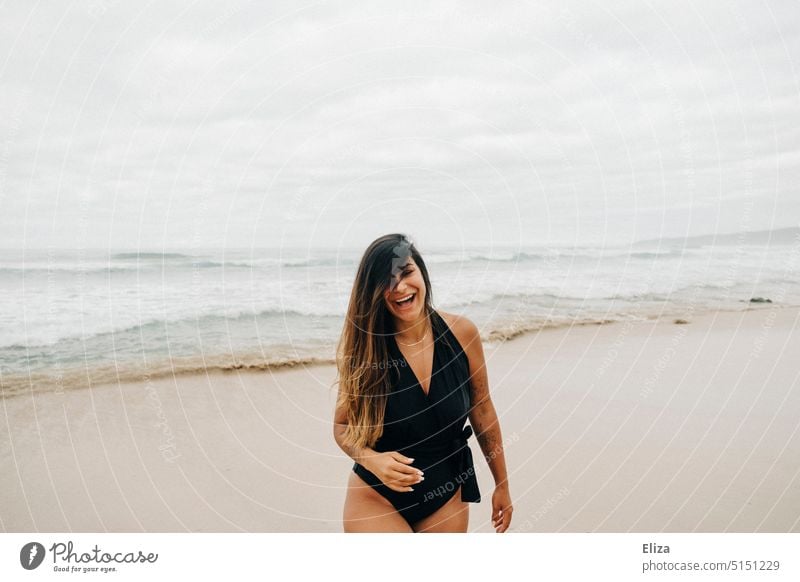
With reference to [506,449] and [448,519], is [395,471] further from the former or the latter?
[506,449]

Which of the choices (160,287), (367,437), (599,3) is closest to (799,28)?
(599,3)

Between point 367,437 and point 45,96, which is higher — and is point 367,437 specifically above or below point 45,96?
below

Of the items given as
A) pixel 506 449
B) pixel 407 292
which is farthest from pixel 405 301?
pixel 506 449

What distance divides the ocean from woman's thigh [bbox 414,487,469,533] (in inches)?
43.5

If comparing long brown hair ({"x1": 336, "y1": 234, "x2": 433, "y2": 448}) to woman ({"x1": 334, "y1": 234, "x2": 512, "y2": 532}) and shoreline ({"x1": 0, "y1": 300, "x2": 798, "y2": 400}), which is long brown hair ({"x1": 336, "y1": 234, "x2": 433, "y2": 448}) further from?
shoreline ({"x1": 0, "y1": 300, "x2": 798, "y2": 400})

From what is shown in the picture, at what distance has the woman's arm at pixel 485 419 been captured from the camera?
2178 mm

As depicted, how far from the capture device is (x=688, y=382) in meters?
3.36

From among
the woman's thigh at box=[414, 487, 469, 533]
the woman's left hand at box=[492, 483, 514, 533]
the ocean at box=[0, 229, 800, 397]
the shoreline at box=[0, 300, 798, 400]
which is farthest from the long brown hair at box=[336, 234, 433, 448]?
the shoreline at box=[0, 300, 798, 400]

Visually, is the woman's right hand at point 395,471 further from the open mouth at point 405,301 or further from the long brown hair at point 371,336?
the open mouth at point 405,301

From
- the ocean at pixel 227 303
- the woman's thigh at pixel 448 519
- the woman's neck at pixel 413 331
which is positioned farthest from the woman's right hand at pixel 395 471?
the ocean at pixel 227 303

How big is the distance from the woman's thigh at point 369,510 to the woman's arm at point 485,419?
1.22ft
